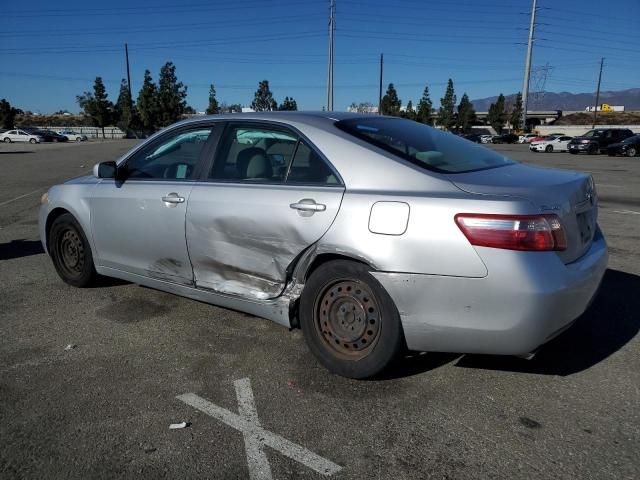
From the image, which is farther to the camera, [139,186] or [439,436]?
[139,186]

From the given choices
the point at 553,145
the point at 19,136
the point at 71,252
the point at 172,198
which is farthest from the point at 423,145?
the point at 19,136

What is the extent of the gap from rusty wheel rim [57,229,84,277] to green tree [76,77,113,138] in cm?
7674

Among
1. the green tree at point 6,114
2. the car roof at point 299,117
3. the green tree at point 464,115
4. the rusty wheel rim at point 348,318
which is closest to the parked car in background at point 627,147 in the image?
the car roof at point 299,117

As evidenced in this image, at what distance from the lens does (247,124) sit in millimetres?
3742

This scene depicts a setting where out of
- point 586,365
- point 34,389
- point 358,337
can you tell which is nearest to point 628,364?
point 586,365

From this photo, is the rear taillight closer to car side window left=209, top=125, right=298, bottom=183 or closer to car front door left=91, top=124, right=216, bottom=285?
car side window left=209, top=125, right=298, bottom=183

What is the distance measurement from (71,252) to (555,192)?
410cm

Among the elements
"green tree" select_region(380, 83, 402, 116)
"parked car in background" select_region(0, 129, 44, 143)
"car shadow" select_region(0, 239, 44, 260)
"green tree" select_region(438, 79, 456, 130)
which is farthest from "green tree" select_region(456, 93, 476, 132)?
"car shadow" select_region(0, 239, 44, 260)

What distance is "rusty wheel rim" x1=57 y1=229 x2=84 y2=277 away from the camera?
15.4 ft

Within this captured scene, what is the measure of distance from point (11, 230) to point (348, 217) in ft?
21.9

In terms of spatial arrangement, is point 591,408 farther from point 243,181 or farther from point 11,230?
point 11,230

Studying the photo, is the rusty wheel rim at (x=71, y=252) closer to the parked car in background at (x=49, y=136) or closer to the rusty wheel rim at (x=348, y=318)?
the rusty wheel rim at (x=348, y=318)

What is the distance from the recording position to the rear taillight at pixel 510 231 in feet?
8.43

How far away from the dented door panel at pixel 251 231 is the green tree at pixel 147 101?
2819 inches
